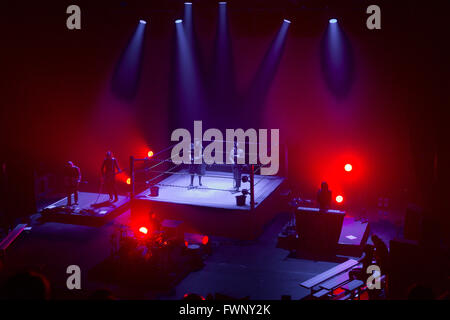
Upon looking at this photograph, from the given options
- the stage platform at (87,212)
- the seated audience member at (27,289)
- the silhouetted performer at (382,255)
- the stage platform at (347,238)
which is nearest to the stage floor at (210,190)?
the stage platform at (87,212)

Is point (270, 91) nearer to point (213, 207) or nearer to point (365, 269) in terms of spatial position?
point (213, 207)

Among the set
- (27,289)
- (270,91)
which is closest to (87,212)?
(270,91)

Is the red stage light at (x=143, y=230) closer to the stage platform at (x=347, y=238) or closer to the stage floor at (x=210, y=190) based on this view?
the stage floor at (x=210, y=190)

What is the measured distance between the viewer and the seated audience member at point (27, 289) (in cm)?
433

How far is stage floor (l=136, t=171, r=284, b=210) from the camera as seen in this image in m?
11.9

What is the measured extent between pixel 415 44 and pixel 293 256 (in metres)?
6.43

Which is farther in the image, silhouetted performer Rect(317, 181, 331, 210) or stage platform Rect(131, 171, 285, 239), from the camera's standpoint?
stage platform Rect(131, 171, 285, 239)

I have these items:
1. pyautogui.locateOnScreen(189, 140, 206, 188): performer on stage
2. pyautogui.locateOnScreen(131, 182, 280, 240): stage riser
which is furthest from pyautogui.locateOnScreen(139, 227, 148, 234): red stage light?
pyautogui.locateOnScreen(189, 140, 206, 188): performer on stage

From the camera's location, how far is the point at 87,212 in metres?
12.2

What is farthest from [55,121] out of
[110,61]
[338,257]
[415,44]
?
[415,44]

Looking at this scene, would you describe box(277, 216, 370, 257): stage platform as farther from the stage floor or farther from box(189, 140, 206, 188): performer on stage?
box(189, 140, 206, 188): performer on stage

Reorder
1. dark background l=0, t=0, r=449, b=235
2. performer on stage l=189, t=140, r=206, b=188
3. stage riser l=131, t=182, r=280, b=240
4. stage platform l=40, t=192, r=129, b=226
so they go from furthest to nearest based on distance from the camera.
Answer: performer on stage l=189, t=140, r=206, b=188 → dark background l=0, t=0, r=449, b=235 → stage platform l=40, t=192, r=129, b=226 → stage riser l=131, t=182, r=280, b=240

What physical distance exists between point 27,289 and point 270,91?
35.1 feet

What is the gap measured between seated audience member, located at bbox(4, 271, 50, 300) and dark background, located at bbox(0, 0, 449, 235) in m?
8.93
